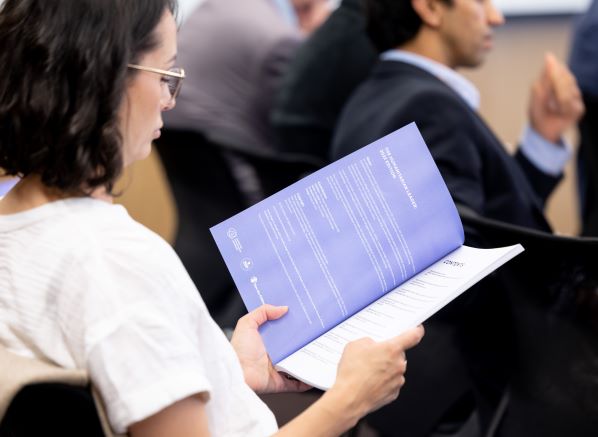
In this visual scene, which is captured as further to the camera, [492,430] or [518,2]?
[518,2]

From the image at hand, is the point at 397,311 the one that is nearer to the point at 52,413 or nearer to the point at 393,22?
the point at 52,413

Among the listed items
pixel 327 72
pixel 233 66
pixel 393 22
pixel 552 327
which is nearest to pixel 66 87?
pixel 552 327

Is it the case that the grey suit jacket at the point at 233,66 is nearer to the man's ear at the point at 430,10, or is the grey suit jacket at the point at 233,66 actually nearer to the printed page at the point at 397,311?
the man's ear at the point at 430,10

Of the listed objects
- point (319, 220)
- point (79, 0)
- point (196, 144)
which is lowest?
point (319, 220)

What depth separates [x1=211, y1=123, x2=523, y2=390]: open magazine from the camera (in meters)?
1.02

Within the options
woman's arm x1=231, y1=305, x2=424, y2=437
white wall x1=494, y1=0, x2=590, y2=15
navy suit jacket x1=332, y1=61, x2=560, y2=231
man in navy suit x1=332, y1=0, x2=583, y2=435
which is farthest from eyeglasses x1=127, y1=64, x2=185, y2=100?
white wall x1=494, y1=0, x2=590, y2=15

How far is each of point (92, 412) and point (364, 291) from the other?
39cm

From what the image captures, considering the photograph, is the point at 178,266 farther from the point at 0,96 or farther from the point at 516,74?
the point at 516,74

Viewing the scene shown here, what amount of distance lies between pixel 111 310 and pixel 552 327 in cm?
73

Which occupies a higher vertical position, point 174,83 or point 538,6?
point 174,83

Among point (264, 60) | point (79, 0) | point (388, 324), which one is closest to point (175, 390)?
point (388, 324)

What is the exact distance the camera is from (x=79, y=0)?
88 cm

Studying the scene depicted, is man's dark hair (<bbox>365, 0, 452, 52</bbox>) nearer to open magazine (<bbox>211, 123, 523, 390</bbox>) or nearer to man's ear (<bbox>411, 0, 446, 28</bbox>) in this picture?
man's ear (<bbox>411, 0, 446, 28</bbox>)

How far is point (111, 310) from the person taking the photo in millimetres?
818
